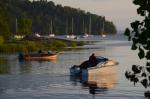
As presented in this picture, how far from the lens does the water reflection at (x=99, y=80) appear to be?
117ft

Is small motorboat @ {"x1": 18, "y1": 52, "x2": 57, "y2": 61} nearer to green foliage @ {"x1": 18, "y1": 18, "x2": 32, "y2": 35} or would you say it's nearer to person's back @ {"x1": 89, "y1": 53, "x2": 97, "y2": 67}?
person's back @ {"x1": 89, "y1": 53, "x2": 97, "y2": 67}

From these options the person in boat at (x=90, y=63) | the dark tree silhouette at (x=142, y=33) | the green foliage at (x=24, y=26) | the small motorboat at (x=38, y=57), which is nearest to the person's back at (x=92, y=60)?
the person in boat at (x=90, y=63)

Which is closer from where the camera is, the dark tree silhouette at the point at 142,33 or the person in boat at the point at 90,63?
the dark tree silhouette at the point at 142,33

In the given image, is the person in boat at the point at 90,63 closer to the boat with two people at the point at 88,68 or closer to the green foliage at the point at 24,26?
the boat with two people at the point at 88,68

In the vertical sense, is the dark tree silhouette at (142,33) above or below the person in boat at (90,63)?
above

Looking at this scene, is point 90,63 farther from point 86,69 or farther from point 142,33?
point 142,33

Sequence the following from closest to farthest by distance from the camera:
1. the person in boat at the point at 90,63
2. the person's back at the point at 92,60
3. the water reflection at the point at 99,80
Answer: the water reflection at the point at 99,80 → the person in boat at the point at 90,63 → the person's back at the point at 92,60

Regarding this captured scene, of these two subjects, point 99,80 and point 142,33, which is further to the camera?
point 99,80

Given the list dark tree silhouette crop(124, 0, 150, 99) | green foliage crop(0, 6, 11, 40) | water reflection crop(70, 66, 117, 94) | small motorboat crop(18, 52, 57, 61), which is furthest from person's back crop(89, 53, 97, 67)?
green foliage crop(0, 6, 11, 40)

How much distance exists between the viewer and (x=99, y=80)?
42188 mm

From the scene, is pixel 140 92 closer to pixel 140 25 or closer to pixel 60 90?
pixel 60 90

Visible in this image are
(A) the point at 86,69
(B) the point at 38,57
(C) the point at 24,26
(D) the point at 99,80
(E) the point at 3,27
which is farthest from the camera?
(C) the point at 24,26

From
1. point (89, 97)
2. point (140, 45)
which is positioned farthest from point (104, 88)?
point (140, 45)

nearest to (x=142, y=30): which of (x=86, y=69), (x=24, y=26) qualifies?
(x=86, y=69)
